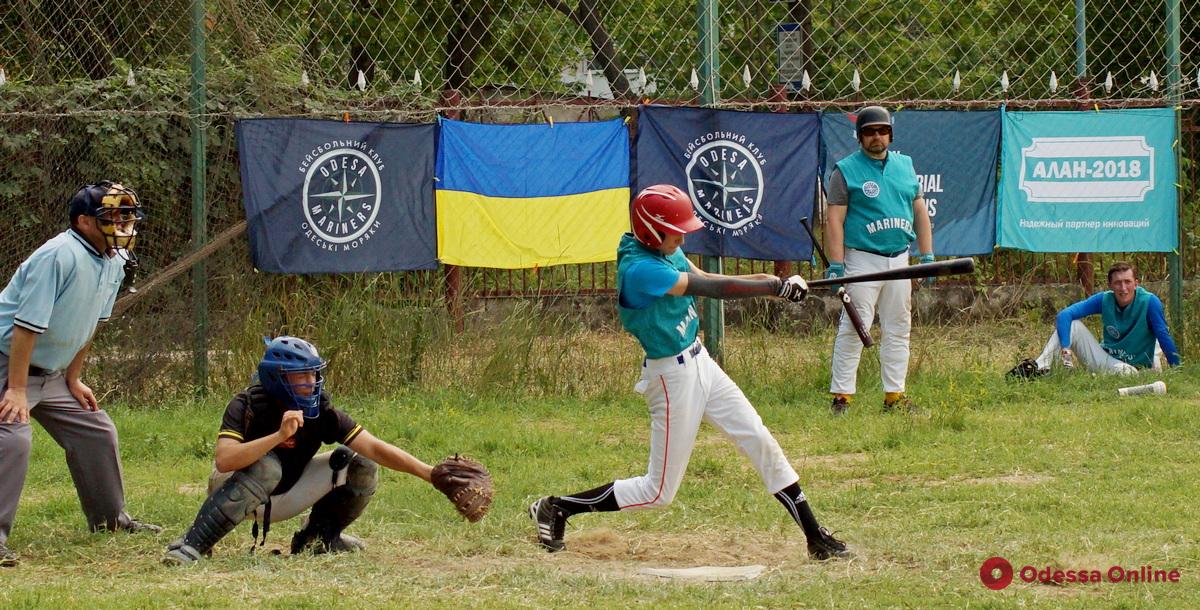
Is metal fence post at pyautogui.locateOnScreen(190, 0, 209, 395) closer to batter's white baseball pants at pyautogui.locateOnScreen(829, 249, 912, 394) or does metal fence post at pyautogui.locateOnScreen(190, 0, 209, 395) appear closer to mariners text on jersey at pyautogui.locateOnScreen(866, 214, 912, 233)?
batter's white baseball pants at pyautogui.locateOnScreen(829, 249, 912, 394)

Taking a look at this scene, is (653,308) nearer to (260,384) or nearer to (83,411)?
(260,384)

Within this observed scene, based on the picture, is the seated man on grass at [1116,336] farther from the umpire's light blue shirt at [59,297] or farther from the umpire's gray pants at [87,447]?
the umpire's light blue shirt at [59,297]

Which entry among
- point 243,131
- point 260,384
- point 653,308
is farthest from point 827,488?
point 243,131

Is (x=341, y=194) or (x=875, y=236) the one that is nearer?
(x=875, y=236)

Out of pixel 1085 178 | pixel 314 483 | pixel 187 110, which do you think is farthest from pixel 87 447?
pixel 1085 178

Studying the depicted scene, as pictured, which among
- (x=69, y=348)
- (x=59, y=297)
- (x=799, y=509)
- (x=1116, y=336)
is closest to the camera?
(x=799, y=509)

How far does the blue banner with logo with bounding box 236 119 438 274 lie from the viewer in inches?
434

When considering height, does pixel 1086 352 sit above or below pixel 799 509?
above

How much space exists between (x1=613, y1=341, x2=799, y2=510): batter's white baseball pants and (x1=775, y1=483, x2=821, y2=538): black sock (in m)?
0.04

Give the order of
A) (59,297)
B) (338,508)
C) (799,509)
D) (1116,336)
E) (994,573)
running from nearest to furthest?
1. (994,573)
2. (799,509)
3. (338,508)
4. (59,297)
5. (1116,336)

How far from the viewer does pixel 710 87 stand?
11.4 m

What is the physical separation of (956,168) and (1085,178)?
106 cm

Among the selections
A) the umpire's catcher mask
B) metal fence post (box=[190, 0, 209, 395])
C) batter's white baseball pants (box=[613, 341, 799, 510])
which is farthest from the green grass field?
the umpire's catcher mask

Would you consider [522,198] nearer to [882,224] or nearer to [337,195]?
[337,195]
